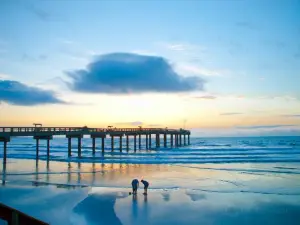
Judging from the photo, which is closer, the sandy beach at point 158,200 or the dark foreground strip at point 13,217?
the dark foreground strip at point 13,217

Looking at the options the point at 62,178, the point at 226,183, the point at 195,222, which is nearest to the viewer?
the point at 195,222

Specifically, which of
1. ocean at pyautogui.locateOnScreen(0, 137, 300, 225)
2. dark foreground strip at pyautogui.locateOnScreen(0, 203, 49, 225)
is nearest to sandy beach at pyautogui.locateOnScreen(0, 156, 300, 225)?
ocean at pyautogui.locateOnScreen(0, 137, 300, 225)

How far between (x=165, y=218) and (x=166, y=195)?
414 centimetres

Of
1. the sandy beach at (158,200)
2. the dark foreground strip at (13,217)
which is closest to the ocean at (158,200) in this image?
the sandy beach at (158,200)

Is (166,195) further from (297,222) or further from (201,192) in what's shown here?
(297,222)

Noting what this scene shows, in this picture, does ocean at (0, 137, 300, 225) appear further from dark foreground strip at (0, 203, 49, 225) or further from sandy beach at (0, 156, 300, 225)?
dark foreground strip at (0, 203, 49, 225)

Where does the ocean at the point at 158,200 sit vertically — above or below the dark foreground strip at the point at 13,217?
below

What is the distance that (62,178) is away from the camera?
70.6 feet

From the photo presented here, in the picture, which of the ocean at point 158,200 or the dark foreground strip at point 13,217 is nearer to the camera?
the dark foreground strip at point 13,217

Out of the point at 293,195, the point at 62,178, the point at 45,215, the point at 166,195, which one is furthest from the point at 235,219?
the point at 62,178

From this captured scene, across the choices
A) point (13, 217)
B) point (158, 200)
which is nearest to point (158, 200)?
point (158, 200)

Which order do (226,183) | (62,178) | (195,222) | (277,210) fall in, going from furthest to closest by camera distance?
(62,178), (226,183), (277,210), (195,222)

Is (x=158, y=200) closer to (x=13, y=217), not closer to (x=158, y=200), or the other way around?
(x=158, y=200)

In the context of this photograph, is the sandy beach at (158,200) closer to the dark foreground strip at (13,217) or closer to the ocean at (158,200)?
the ocean at (158,200)
